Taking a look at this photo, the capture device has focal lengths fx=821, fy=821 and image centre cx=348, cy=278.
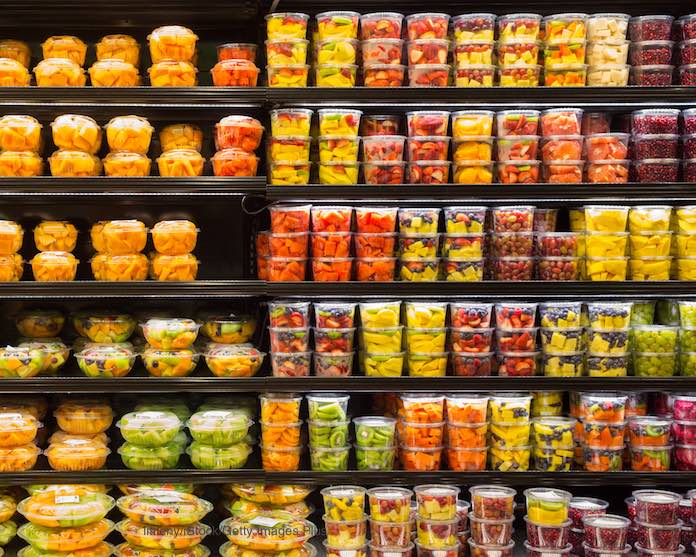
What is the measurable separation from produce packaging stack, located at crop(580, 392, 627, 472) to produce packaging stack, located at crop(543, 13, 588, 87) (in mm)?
1329

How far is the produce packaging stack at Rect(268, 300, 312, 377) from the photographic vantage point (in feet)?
11.3

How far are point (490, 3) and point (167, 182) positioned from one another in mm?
1646

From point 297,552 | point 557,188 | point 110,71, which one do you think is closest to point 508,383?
point 557,188

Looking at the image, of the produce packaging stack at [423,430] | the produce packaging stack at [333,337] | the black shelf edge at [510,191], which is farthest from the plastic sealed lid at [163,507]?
the black shelf edge at [510,191]

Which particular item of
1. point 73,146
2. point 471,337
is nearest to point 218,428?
point 471,337

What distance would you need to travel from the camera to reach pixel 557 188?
133 inches

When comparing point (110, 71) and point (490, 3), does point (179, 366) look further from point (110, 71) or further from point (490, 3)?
point (490, 3)

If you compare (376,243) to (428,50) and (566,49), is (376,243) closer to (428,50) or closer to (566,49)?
(428,50)

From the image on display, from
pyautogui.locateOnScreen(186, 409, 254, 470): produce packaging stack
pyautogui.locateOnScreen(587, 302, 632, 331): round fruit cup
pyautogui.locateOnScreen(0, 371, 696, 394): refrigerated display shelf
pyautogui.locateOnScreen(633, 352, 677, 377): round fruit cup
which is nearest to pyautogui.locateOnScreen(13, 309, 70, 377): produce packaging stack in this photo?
pyautogui.locateOnScreen(0, 371, 696, 394): refrigerated display shelf

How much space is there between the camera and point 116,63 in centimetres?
348

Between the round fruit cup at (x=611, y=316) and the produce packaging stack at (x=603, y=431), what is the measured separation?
30 centimetres

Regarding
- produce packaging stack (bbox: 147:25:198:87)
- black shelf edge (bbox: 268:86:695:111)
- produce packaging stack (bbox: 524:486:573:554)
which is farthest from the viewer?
produce packaging stack (bbox: 147:25:198:87)

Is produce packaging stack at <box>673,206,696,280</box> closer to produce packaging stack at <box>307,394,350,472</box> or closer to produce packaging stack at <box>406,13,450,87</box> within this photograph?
produce packaging stack at <box>406,13,450,87</box>

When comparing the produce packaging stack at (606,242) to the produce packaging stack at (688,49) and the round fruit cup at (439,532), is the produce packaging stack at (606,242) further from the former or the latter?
the round fruit cup at (439,532)
